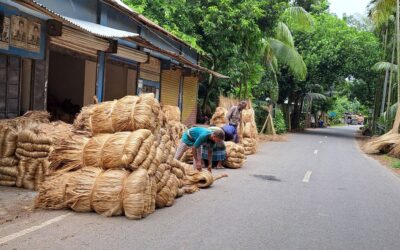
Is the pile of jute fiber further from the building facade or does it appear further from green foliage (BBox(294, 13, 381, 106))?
green foliage (BBox(294, 13, 381, 106))

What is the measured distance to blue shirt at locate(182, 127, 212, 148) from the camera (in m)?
9.06

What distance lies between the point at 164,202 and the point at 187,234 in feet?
4.39

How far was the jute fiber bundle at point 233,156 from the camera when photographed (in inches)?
464

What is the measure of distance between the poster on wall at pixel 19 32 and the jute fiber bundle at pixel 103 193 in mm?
3784

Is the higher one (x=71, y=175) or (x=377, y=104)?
(x=377, y=104)

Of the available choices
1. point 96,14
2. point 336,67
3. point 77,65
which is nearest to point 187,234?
point 96,14

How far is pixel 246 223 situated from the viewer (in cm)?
611

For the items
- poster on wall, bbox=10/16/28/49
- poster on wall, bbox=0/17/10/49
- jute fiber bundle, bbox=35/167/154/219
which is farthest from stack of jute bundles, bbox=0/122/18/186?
poster on wall, bbox=10/16/28/49

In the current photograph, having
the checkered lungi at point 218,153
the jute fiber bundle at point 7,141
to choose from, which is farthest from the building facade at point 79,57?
the checkered lungi at point 218,153

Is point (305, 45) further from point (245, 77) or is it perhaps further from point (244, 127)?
point (244, 127)

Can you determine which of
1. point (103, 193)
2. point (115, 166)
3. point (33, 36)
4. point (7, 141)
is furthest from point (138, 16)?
point (103, 193)

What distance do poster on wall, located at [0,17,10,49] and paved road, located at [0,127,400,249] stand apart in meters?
3.93

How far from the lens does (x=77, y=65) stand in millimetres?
14484

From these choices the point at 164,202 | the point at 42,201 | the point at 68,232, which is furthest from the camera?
the point at 164,202
